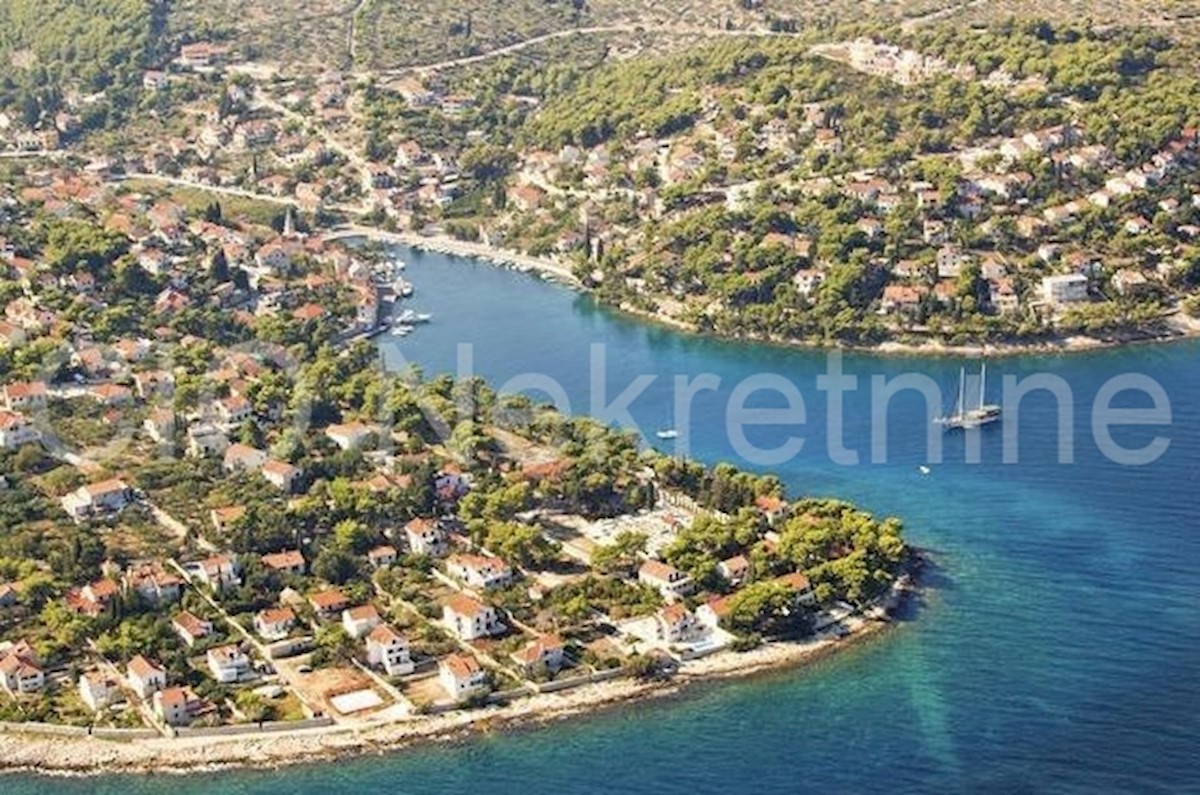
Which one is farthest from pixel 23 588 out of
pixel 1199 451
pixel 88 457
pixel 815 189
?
pixel 815 189

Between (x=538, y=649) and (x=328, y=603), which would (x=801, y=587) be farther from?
(x=328, y=603)

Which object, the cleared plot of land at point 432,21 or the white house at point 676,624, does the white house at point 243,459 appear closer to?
the white house at point 676,624

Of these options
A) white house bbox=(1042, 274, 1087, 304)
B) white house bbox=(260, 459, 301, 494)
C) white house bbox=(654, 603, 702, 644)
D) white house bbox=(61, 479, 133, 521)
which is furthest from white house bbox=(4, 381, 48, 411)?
white house bbox=(1042, 274, 1087, 304)

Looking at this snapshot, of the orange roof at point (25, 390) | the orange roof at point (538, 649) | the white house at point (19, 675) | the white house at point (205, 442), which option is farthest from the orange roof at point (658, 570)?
the orange roof at point (25, 390)

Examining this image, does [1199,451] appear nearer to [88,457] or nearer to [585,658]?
[585,658]

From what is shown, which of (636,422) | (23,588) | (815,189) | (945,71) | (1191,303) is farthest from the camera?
(945,71)

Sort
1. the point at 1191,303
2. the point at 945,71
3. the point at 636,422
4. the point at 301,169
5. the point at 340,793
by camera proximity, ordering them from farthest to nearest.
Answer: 1. the point at 301,169
2. the point at 945,71
3. the point at 1191,303
4. the point at 636,422
5. the point at 340,793

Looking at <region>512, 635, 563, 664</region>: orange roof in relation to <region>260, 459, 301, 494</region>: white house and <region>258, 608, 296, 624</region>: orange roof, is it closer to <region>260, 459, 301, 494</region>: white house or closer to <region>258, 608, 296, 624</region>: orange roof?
<region>258, 608, 296, 624</region>: orange roof
